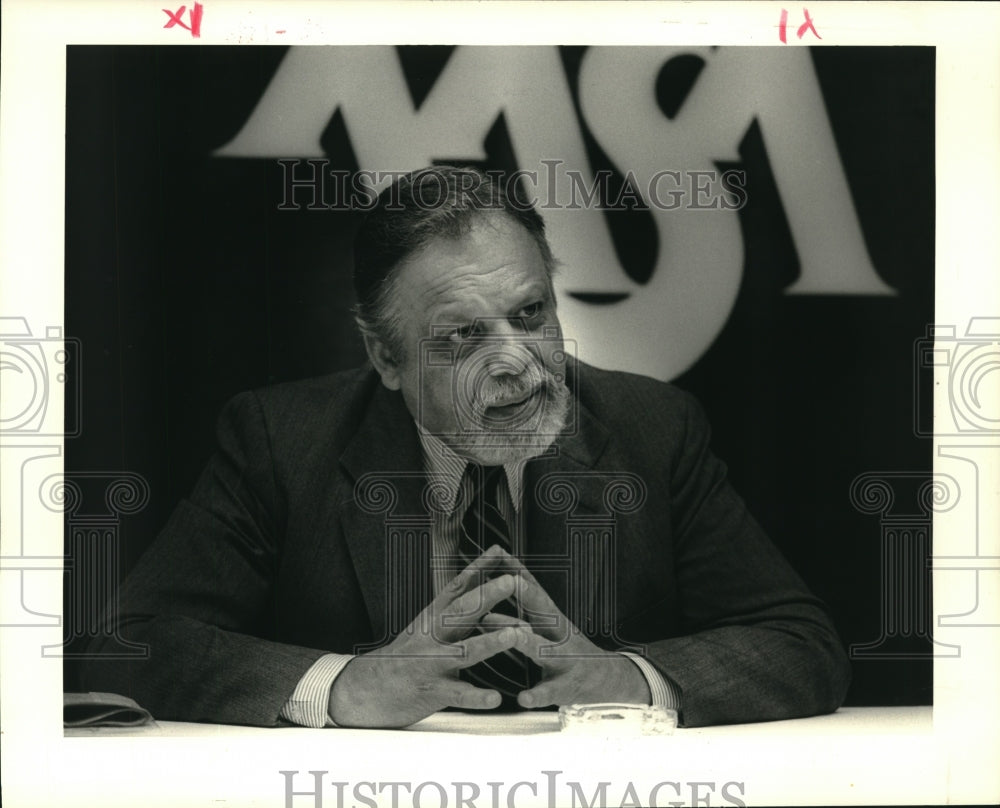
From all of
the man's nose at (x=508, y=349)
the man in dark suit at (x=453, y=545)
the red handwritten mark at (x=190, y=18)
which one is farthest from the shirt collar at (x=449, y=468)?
the red handwritten mark at (x=190, y=18)

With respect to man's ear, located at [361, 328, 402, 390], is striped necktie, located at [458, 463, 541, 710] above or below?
below

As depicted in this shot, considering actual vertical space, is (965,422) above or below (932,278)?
below

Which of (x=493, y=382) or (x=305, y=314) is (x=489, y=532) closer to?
(x=493, y=382)

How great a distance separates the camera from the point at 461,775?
434 centimetres

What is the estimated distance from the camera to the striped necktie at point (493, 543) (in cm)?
436

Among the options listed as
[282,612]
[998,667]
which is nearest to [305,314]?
[282,612]

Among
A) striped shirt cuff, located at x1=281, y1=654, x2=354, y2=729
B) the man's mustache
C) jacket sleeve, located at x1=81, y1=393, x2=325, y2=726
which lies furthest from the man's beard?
striped shirt cuff, located at x1=281, y1=654, x2=354, y2=729

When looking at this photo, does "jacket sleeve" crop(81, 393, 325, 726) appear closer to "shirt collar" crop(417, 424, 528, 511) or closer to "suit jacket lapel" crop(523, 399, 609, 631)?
"shirt collar" crop(417, 424, 528, 511)

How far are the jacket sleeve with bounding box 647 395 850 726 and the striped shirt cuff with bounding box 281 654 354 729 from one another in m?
0.94

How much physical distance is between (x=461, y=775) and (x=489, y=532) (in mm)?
704

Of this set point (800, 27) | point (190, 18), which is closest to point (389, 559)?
point (190, 18)

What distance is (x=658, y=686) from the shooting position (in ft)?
14.3

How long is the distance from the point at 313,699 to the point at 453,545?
0.60 meters

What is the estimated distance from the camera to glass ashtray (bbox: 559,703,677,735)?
4.36 metres
